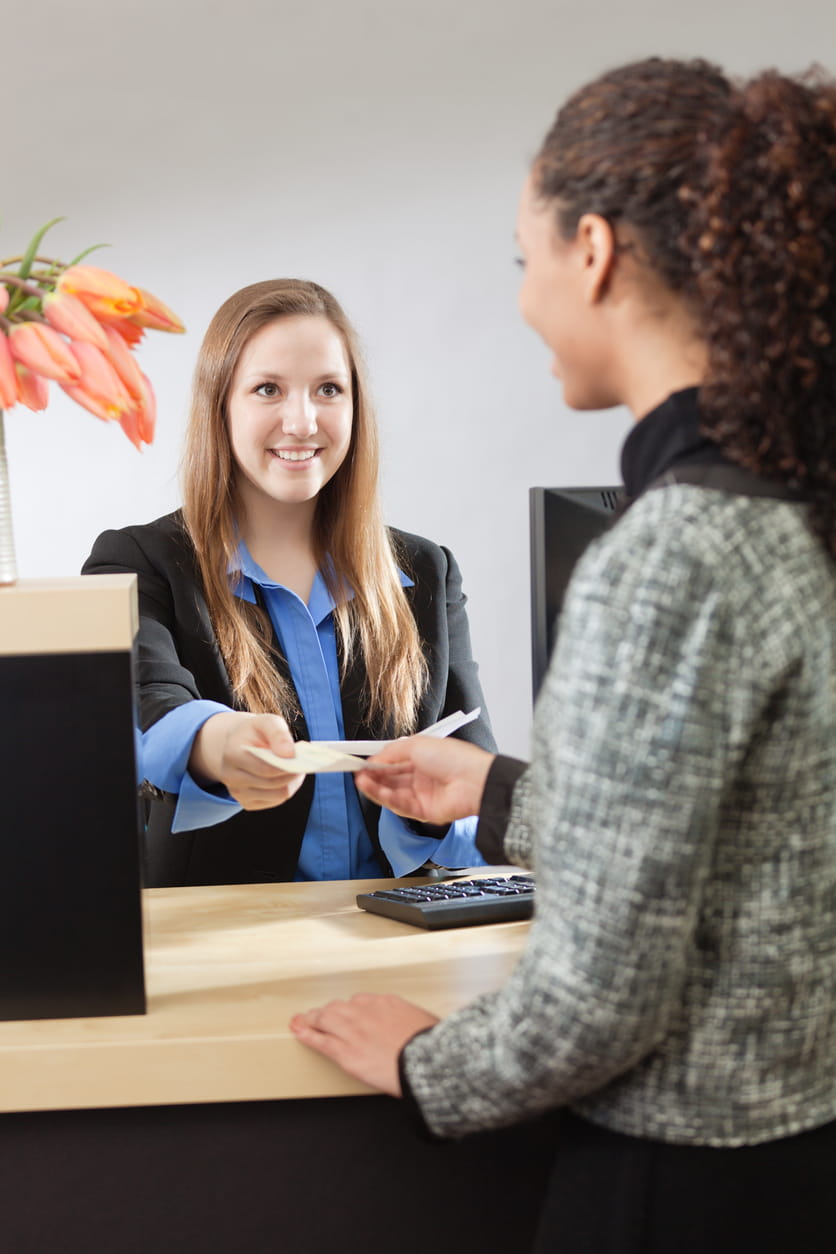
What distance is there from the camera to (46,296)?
1.16 m

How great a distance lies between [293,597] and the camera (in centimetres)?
203

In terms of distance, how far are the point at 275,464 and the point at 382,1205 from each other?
1215 mm

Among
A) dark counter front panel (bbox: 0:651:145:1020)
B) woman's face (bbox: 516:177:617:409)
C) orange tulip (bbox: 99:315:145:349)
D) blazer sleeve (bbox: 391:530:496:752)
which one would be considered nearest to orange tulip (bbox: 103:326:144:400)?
orange tulip (bbox: 99:315:145:349)

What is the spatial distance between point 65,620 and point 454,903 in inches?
23.2

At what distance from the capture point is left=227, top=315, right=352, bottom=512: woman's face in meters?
2.05

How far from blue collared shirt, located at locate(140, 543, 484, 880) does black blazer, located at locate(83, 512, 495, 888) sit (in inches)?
0.7

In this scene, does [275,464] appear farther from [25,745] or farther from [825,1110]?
[825,1110]

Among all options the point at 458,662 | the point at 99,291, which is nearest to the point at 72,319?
the point at 99,291

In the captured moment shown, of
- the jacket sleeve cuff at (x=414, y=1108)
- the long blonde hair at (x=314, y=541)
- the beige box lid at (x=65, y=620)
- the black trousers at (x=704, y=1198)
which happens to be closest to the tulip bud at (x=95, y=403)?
the beige box lid at (x=65, y=620)

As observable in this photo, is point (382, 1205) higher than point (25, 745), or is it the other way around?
point (25, 745)

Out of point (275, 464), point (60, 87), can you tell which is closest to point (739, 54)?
point (60, 87)

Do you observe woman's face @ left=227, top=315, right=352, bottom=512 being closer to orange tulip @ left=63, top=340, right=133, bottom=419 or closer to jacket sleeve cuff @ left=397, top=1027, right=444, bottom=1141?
orange tulip @ left=63, top=340, right=133, bottom=419

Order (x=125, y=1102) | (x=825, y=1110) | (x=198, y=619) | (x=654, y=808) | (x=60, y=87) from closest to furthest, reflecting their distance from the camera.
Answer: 1. (x=654, y=808)
2. (x=825, y=1110)
3. (x=125, y=1102)
4. (x=198, y=619)
5. (x=60, y=87)

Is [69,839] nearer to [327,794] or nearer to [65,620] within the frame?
[65,620]
